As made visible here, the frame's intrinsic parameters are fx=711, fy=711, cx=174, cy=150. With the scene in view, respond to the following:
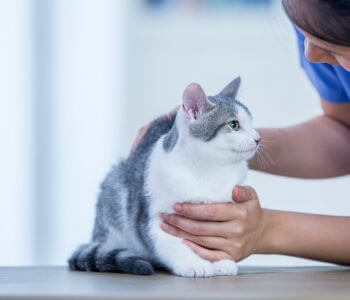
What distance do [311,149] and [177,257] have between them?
0.52 metres

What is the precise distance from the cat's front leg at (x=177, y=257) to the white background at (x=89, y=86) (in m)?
2.22

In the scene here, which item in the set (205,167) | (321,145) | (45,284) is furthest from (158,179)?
(321,145)

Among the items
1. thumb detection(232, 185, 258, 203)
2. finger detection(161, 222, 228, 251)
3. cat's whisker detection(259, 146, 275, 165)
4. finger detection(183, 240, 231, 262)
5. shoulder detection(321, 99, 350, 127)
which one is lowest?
finger detection(183, 240, 231, 262)

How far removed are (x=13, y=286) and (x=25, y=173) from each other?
260 centimetres

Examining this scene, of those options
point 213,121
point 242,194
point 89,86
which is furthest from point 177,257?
point 89,86

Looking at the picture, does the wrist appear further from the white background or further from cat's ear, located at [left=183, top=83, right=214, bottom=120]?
the white background

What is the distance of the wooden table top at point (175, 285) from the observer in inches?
33.9

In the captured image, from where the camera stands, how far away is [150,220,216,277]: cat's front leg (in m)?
1.14

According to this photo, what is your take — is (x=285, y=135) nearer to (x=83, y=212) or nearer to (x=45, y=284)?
(x=45, y=284)

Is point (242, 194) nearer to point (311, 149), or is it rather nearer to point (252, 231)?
point (252, 231)

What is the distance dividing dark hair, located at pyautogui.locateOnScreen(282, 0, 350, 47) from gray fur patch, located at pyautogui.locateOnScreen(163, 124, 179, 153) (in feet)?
0.99

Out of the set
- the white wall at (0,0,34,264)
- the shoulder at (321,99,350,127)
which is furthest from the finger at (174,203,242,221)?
the white wall at (0,0,34,264)

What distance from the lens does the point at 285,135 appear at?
153cm

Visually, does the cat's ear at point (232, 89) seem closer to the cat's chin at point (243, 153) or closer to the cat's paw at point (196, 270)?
the cat's chin at point (243, 153)
